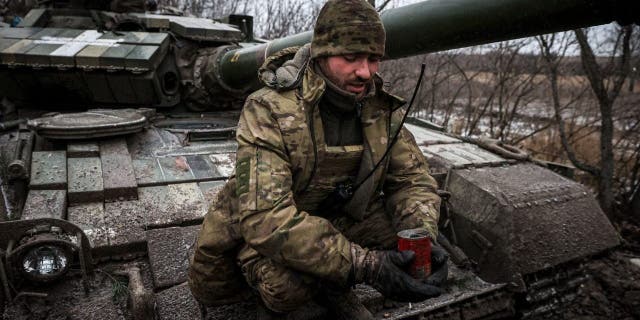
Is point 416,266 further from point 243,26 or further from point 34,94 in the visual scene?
point 243,26

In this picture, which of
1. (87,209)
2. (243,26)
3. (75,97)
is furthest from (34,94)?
(243,26)

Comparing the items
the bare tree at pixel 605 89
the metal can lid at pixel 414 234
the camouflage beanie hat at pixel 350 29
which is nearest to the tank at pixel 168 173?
the camouflage beanie hat at pixel 350 29

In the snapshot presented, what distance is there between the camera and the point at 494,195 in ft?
10.7

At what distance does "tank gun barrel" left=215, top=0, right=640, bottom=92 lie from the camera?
155cm

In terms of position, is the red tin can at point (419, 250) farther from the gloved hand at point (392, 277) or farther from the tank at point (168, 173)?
the tank at point (168, 173)

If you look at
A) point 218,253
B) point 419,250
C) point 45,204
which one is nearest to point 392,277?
point 419,250

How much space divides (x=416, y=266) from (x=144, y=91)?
349cm

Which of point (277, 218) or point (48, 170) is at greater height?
point (277, 218)

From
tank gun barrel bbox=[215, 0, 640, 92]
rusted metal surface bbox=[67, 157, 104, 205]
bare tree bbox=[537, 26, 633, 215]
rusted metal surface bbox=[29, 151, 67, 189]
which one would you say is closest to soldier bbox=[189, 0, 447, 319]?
tank gun barrel bbox=[215, 0, 640, 92]

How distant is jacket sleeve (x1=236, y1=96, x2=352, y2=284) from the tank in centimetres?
76

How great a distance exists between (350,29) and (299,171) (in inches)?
24.7

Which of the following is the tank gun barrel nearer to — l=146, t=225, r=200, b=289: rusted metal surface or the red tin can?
the red tin can

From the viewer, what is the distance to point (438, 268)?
5.97 feet

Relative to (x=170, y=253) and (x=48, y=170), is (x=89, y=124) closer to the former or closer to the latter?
(x=48, y=170)
